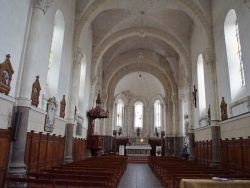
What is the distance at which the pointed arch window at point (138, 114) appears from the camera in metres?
37.2

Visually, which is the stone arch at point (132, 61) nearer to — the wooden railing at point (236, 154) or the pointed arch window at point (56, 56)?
the pointed arch window at point (56, 56)

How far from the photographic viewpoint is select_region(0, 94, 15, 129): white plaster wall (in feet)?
24.8

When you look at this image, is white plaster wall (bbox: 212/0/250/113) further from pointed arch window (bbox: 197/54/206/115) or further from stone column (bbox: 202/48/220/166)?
pointed arch window (bbox: 197/54/206/115)

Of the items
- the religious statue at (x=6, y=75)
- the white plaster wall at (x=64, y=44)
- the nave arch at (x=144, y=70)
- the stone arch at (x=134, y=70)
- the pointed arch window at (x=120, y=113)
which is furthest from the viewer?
the pointed arch window at (x=120, y=113)

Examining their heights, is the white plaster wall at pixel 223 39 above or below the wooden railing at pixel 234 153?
above

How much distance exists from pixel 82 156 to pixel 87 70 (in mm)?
7236

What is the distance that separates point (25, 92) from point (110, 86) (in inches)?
843

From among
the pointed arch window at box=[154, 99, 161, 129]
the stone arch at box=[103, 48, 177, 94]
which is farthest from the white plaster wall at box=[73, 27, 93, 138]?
the pointed arch window at box=[154, 99, 161, 129]

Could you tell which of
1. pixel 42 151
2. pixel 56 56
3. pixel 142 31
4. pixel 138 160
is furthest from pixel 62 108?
pixel 138 160

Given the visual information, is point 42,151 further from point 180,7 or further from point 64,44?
point 180,7

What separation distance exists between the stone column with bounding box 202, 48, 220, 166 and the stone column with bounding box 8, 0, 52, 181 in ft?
33.7

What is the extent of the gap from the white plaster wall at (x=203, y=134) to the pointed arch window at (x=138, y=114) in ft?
62.4

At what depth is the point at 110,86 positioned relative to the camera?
29.9m

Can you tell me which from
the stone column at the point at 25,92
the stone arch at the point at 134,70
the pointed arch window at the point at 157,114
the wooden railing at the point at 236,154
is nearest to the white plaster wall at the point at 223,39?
the wooden railing at the point at 236,154
